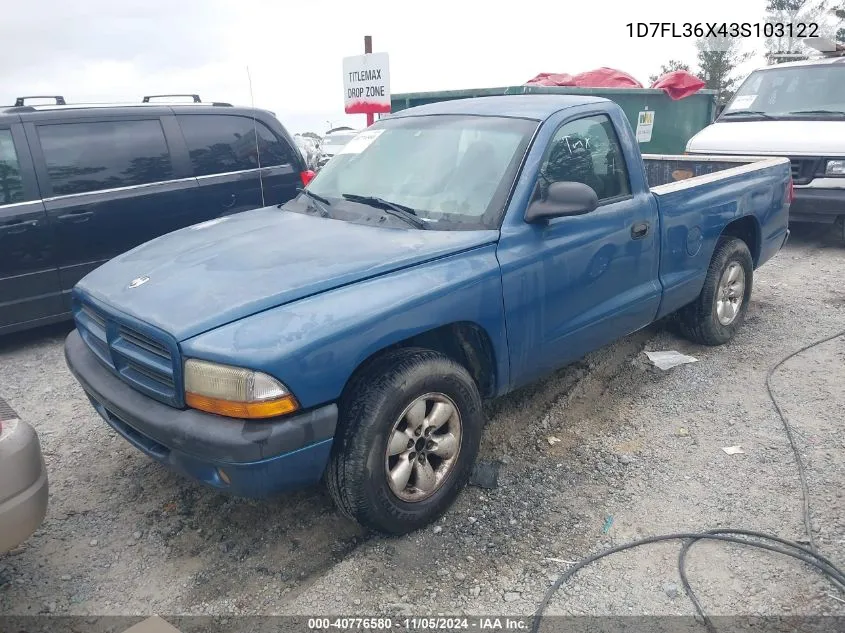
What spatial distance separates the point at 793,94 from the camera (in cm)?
833

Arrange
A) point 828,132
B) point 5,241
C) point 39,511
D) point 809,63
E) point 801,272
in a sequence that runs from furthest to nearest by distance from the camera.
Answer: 1. point 809,63
2. point 828,132
3. point 801,272
4. point 5,241
5. point 39,511

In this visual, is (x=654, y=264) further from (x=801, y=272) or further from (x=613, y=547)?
(x=801, y=272)

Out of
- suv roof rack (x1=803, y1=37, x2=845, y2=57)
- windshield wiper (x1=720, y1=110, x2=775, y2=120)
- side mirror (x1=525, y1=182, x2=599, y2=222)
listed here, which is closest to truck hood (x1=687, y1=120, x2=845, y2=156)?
windshield wiper (x1=720, y1=110, x2=775, y2=120)

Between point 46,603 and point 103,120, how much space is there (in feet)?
13.2

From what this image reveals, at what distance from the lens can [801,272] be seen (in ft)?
22.7

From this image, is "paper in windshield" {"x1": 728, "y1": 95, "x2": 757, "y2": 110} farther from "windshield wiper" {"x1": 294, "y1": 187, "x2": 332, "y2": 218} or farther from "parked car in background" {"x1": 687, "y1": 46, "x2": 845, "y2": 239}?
"windshield wiper" {"x1": 294, "y1": 187, "x2": 332, "y2": 218}

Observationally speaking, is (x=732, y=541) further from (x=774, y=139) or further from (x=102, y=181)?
(x=774, y=139)

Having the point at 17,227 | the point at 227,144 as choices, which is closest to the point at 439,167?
the point at 227,144

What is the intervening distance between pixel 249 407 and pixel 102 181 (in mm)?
3835

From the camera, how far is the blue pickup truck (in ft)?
8.14

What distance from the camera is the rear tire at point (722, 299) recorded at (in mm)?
4770

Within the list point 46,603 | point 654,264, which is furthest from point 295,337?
point 654,264

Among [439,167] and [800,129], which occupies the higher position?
[439,167]

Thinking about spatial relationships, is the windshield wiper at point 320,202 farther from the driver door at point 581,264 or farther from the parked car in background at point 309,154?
the parked car in background at point 309,154
